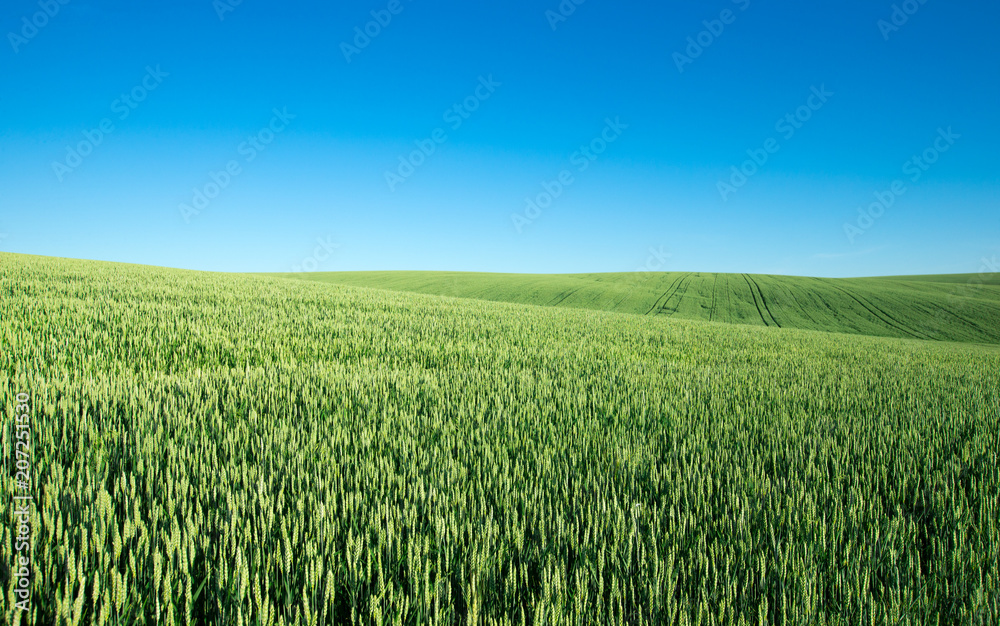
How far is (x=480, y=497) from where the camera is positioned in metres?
1.99

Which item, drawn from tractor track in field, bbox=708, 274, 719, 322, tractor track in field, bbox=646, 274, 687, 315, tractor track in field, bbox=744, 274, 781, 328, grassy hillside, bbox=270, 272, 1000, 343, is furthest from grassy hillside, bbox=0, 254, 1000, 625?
tractor track in field, bbox=646, 274, 687, 315

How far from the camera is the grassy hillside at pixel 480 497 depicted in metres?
1.45

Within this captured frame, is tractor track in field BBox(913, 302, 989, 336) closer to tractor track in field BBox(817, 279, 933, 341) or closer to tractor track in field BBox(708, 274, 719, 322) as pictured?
tractor track in field BBox(817, 279, 933, 341)

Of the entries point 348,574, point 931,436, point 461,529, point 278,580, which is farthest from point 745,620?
point 931,436

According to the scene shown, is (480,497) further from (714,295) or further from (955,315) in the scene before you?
(955,315)

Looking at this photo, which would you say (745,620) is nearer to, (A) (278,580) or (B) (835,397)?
(A) (278,580)

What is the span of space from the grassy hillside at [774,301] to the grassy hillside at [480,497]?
30963 mm

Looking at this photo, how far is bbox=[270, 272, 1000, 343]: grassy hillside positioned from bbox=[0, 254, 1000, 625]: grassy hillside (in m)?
31.0

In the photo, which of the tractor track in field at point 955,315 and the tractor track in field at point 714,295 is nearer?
the tractor track in field at point 955,315

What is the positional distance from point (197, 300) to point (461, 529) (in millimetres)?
10725

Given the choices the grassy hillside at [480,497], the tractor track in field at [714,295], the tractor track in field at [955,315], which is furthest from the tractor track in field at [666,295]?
the grassy hillside at [480,497]

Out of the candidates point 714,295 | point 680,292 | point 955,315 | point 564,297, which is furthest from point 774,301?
point 564,297

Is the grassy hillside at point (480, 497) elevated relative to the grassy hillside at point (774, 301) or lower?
lower

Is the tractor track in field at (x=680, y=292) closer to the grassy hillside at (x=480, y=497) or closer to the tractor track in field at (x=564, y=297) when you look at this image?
the tractor track in field at (x=564, y=297)
